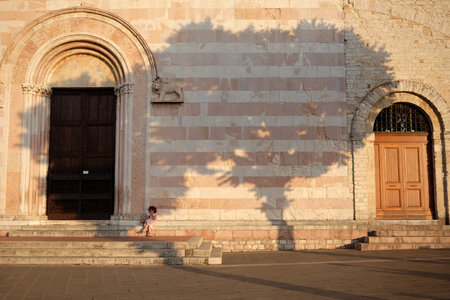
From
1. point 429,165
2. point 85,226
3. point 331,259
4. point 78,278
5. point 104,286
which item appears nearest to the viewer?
point 104,286

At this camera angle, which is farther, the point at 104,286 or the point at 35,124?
the point at 35,124

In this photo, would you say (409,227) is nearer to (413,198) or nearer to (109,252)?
(413,198)

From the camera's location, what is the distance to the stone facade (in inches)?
440

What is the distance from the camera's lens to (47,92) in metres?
11.9

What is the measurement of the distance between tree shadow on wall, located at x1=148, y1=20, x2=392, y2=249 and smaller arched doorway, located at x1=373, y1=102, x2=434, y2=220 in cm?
115

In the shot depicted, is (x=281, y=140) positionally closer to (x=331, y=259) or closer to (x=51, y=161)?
(x=331, y=259)

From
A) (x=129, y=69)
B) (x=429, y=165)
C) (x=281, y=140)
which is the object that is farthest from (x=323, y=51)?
(x=129, y=69)

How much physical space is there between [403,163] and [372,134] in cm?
145

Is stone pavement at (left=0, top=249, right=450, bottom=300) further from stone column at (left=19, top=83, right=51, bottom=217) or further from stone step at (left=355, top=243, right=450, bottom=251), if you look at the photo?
stone column at (left=19, top=83, right=51, bottom=217)

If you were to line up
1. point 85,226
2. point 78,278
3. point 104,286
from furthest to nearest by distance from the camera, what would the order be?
point 85,226 → point 78,278 → point 104,286

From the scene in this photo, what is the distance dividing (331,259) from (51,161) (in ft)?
28.8

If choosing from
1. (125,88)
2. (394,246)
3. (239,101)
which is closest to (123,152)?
(125,88)

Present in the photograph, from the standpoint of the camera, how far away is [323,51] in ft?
38.2

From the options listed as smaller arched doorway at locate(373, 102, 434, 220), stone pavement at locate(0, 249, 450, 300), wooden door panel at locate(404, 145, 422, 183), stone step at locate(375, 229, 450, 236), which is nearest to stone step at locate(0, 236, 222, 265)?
stone pavement at locate(0, 249, 450, 300)
